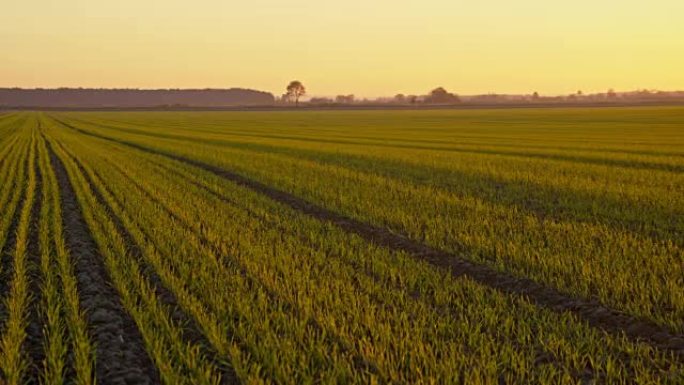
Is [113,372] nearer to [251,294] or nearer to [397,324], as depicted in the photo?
[251,294]

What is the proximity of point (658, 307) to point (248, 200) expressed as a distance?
1089cm

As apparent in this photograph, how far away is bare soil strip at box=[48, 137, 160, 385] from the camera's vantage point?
5562mm

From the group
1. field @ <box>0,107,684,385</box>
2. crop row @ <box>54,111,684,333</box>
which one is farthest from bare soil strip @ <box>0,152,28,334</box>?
crop row @ <box>54,111,684,333</box>

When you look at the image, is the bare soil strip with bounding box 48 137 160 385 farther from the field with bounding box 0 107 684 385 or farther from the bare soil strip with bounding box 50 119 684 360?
the bare soil strip with bounding box 50 119 684 360

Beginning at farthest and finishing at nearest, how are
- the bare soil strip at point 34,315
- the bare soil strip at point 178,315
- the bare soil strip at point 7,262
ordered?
the bare soil strip at point 7,262
the bare soil strip at point 34,315
the bare soil strip at point 178,315

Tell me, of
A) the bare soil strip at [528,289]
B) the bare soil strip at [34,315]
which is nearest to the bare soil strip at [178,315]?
the bare soil strip at [34,315]

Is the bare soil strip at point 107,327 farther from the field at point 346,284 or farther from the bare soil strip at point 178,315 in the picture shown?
the bare soil strip at point 178,315

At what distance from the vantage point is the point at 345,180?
19250mm

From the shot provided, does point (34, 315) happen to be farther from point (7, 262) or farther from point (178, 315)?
point (7, 262)

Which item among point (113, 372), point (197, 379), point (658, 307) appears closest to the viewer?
point (197, 379)

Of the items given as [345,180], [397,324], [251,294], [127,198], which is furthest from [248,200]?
[397,324]

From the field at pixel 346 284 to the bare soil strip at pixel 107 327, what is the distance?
0.03 m

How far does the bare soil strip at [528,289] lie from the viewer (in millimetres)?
6293

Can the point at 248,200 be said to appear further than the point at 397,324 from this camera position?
Yes
